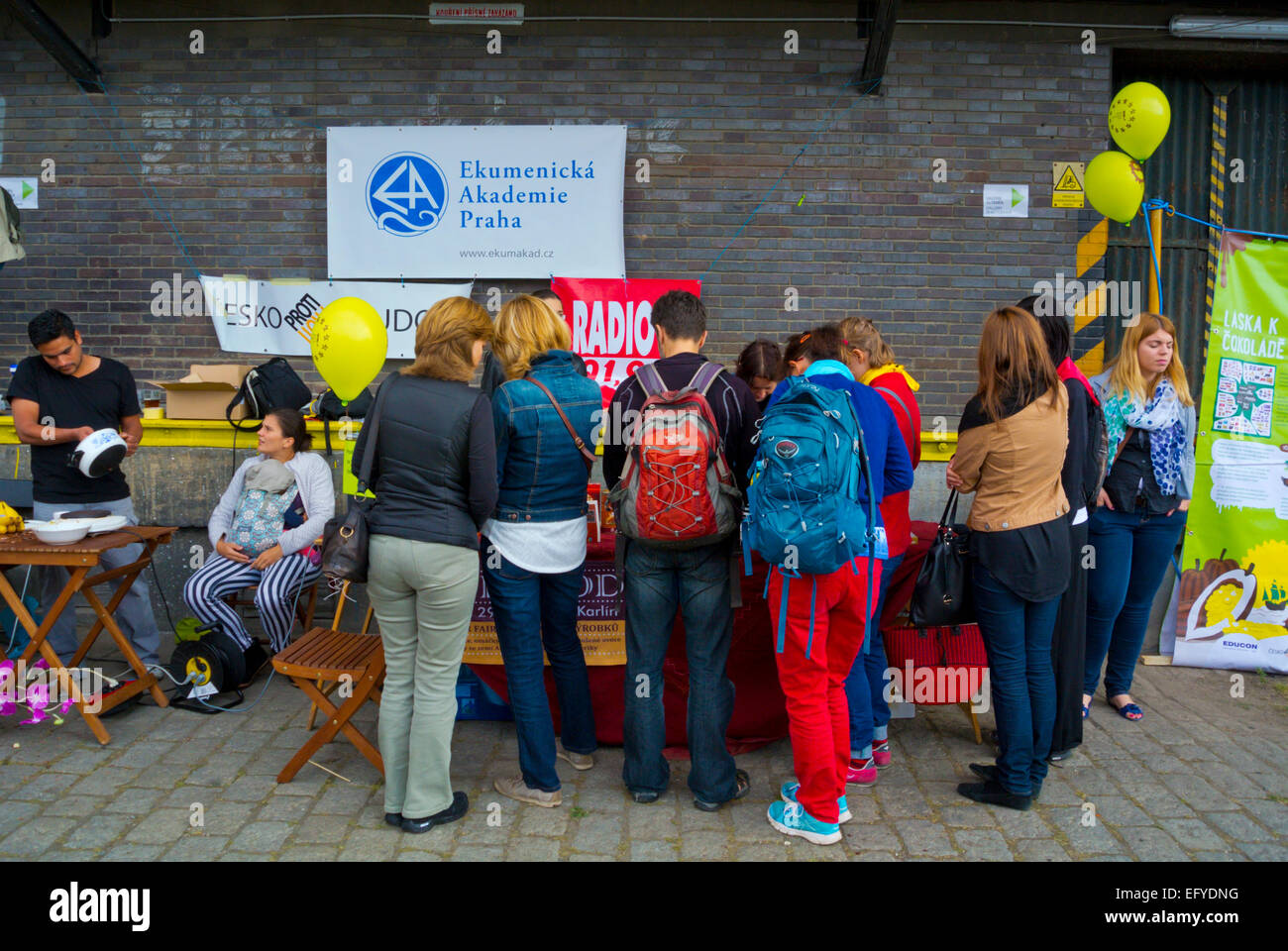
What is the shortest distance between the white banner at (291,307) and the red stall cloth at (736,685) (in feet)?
9.77

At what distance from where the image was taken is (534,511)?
349 centimetres

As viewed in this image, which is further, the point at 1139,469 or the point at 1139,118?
the point at 1139,118

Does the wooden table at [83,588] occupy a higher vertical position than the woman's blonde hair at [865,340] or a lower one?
lower

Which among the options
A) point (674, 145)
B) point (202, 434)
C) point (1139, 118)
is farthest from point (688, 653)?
point (674, 145)

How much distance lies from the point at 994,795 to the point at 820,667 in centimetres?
102

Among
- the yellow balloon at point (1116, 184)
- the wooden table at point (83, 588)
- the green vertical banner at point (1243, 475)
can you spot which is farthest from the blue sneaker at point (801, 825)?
the yellow balloon at point (1116, 184)

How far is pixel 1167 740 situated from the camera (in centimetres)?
426

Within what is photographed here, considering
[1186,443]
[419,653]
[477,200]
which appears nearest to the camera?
[419,653]

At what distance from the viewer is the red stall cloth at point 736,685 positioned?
396 cm

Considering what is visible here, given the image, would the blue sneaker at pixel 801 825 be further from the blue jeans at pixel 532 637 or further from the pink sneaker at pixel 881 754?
the blue jeans at pixel 532 637

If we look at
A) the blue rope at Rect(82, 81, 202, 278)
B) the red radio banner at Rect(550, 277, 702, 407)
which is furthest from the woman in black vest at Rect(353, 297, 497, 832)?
the blue rope at Rect(82, 81, 202, 278)

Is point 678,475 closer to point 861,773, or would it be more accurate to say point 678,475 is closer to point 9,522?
point 861,773

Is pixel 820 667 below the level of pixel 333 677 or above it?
above

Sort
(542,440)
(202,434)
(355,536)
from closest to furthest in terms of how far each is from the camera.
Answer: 1. (355,536)
2. (542,440)
3. (202,434)
